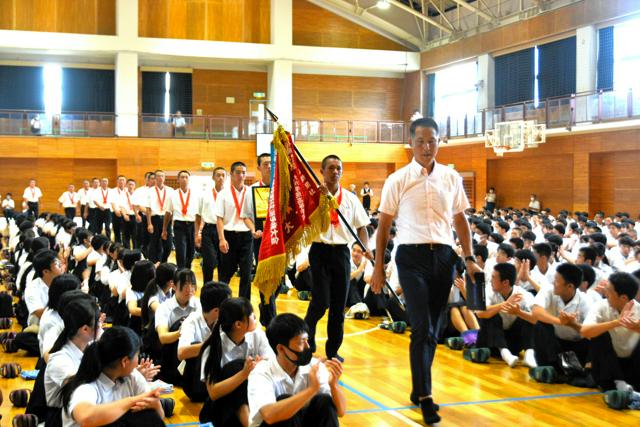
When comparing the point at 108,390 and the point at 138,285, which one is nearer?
the point at 108,390

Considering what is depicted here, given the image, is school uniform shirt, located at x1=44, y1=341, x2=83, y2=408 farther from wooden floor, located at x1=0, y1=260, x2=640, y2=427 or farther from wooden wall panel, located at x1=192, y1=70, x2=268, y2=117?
wooden wall panel, located at x1=192, y1=70, x2=268, y2=117

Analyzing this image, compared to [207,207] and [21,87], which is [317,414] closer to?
[207,207]

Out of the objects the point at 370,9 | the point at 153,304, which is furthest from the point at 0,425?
the point at 370,9

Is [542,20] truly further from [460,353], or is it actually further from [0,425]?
[0,425]

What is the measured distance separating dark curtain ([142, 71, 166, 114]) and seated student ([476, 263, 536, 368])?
2603cm

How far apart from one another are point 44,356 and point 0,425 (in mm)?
502

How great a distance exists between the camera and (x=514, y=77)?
Result: 2633 centimetres

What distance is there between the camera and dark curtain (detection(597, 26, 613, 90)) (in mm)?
22625

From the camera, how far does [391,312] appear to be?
28.9 feet

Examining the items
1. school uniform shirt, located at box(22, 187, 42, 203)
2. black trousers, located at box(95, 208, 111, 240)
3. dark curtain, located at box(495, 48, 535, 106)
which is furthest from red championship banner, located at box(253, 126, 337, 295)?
school uniform shirt, located at box(22, 187, 42, 203)

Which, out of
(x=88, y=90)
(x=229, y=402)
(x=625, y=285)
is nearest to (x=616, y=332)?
(x=625, y=285)

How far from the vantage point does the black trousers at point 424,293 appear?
4.90 m

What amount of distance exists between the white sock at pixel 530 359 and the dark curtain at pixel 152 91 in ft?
87.2

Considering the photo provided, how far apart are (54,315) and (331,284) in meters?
2.27
